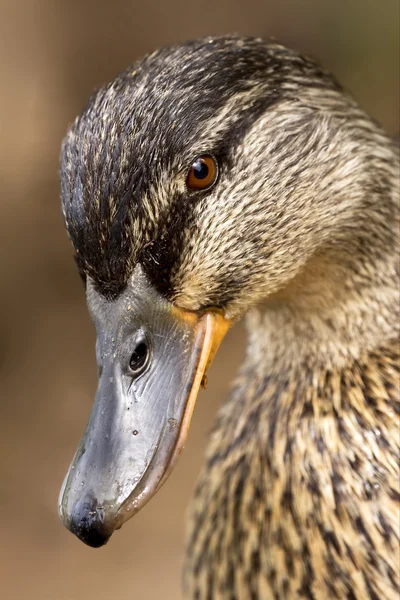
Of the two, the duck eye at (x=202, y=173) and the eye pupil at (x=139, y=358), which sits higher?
the duck eye at (x=202, y=173)

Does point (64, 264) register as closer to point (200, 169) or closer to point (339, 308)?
point (339, 308)

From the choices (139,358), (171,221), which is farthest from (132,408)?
(171,221)

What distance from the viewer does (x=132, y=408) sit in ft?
3.11

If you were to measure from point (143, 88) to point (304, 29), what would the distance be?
4.91 ft

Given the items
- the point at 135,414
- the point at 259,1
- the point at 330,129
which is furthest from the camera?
the point at 259,1

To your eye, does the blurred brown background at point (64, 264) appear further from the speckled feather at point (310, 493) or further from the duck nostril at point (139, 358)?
the duck nostril at point (139, 358)

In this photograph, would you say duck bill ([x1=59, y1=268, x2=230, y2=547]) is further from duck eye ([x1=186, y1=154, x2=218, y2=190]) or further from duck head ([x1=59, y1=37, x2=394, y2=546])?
duck eye ([x1=186, y1=154, x2=218, y2=190])

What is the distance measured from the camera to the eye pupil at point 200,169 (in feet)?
3.07

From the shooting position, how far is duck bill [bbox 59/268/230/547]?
2.99ft

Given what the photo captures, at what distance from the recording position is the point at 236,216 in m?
0.99

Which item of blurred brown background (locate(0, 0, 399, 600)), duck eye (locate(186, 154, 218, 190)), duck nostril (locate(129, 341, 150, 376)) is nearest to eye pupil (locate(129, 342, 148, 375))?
duck nostril (locate(129, 341, 150, 376))

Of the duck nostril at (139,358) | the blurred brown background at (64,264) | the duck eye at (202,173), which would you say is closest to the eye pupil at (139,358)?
the duck nostril at (139,358)

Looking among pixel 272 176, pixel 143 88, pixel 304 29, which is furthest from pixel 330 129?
pixel 304 29

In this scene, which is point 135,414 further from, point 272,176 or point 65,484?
point 272,176
